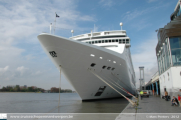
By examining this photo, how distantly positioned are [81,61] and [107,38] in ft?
26.3

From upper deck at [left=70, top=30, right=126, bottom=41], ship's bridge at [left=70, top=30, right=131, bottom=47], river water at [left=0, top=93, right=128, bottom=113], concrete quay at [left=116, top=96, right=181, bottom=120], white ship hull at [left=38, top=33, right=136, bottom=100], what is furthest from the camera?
upper deck at [left=70, top=30, right=126, bottom=41]

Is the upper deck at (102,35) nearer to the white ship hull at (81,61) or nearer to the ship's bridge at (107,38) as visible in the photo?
the ship's bridge at (107,38)

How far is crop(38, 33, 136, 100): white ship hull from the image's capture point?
35.4 feet

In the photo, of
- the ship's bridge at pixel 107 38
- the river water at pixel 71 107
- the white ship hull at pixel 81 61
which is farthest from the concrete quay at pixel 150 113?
the ship's bridge at pixel 107 38

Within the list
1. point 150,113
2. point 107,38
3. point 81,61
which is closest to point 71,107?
point 81,61

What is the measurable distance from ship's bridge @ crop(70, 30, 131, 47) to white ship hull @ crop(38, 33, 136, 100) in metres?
3.86

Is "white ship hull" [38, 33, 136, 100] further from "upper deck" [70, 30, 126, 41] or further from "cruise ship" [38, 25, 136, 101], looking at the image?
"upper deck" [70, 30, 126, 41]

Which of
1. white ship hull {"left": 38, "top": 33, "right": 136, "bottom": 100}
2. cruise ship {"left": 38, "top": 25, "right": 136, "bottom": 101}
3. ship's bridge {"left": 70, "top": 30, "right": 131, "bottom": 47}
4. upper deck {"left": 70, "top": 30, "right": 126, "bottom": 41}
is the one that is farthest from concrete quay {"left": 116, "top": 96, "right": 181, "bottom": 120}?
upper deck {"left": 70, "top": 30, "right": 126, "bottom": 41}

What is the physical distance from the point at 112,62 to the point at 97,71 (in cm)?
185

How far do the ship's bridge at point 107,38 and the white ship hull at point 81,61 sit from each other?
12.7 ft

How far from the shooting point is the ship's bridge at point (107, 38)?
60.6 ft

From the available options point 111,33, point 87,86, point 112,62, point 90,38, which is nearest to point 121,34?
point 111,33

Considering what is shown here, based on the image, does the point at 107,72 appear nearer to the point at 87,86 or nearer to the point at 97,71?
the point at 97,71

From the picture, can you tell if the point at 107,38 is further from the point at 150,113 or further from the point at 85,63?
the point at 150,113
